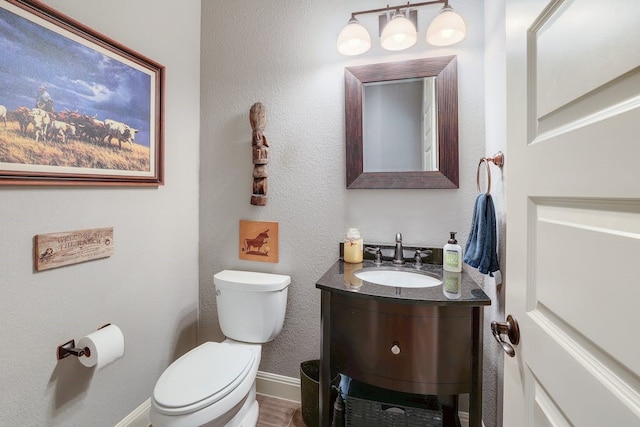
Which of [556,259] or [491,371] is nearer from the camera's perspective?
[556,259]

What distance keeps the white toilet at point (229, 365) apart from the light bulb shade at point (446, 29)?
1.46 metres

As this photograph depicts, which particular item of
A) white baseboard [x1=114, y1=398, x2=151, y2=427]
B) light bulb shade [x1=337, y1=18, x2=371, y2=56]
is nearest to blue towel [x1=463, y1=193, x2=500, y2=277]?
light bulb shade [x1=337, y1=18, x2=371, y2=56]

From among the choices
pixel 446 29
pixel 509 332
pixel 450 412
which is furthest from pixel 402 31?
pixel 450 412

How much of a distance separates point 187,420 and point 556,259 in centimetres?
127

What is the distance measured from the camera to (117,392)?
140 centimetres

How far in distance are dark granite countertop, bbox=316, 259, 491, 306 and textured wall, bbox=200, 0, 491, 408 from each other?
0.30m

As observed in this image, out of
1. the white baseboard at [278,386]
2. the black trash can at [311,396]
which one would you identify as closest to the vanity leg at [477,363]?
the black trash can at [311,396]

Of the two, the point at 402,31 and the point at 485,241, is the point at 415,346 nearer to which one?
the point at 485,241

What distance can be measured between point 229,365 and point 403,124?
1478mm

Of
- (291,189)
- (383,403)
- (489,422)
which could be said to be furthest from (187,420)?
(489,422)

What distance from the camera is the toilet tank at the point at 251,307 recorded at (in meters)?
1.56

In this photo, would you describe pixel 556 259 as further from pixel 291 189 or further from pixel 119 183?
pixel 119 183

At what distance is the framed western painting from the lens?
1.01 metres

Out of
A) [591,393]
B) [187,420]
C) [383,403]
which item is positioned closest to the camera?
[591,393]
